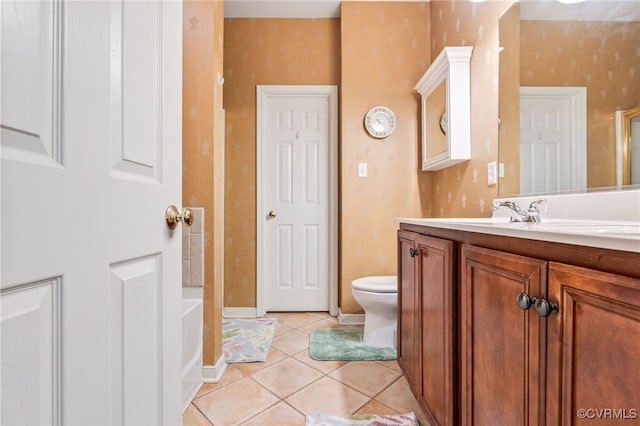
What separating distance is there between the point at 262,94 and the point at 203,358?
7.21ft

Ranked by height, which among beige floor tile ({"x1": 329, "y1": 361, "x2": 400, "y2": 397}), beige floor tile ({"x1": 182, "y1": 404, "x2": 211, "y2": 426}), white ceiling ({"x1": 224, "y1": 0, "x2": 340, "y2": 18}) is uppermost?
white ceiling ({"x1": 224, "y1": 0, "x2": 340, "y2": 18})

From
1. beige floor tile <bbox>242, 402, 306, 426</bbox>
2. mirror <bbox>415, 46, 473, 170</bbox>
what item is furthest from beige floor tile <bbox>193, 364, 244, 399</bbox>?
mirror <bbox>415, 46, 473, 170</bbox>

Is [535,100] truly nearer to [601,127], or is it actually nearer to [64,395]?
[601,127]

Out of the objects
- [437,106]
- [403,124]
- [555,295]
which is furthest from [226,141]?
[555,295]

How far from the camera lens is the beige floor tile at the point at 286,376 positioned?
158cm

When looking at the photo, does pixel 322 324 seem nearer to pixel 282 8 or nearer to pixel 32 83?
pixel 32 83

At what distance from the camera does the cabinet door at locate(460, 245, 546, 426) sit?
0.60 metres

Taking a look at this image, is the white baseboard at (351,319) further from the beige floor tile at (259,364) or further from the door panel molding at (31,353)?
the door panel molding at (31,353)

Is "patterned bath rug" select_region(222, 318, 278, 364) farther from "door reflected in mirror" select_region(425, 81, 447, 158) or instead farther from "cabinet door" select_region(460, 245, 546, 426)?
"door reflected in mirror" select_region(425, 81, 447, 158)

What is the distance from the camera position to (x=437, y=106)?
7.04ft

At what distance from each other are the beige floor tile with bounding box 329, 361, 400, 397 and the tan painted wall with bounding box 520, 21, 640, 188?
1325 mm

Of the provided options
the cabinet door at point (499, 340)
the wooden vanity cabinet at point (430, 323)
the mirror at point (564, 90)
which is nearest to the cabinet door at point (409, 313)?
the wooden vanity cabinet at point (430, 323)

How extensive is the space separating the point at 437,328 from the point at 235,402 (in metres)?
1.08

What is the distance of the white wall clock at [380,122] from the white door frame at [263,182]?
361 millimetres
